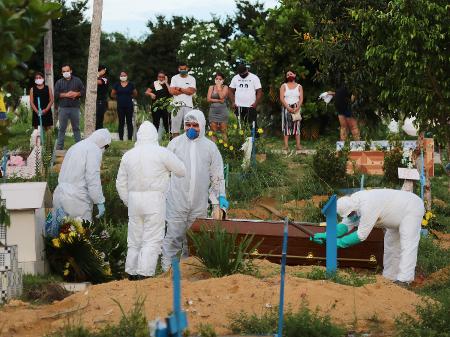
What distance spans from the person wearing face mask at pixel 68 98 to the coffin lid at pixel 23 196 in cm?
814

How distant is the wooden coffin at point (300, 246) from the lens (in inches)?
512

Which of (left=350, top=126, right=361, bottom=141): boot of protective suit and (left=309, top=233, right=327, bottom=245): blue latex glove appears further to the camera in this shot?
(left=350, top=126, right=361, bottom=141): boot of protective suit

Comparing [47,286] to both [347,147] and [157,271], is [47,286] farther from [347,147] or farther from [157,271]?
[347,147]

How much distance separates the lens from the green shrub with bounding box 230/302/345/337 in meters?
9.04

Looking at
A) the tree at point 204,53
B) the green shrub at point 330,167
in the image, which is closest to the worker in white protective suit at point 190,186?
the green shrub at point 330,167

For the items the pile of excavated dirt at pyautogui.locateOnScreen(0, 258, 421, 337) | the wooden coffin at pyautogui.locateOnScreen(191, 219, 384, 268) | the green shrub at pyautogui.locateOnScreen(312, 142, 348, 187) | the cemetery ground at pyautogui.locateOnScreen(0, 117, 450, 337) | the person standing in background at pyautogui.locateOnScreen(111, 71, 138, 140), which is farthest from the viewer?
the person standing in background at pyautogui.locateOnScreen(111, 71, 138, 140)

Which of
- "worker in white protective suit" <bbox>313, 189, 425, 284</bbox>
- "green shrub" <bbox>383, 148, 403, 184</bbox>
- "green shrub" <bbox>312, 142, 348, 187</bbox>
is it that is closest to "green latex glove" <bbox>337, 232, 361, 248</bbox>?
"worker in white protective suit" <bbox>313, 189, 425, 284</bbox>

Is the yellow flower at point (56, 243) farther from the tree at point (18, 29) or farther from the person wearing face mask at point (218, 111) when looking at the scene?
the person wearing face mask at point (218, 111)

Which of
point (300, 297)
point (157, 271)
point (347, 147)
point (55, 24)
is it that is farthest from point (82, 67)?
point (300, 297)

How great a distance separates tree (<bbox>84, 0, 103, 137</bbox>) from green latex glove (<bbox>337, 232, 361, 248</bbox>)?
8.89 metres

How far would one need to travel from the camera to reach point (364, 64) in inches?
772

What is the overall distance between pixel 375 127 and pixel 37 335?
1802 centimetres

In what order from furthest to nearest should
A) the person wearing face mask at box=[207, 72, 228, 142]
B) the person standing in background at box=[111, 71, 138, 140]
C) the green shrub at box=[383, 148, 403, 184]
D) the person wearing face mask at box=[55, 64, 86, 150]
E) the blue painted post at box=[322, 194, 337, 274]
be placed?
1. the person standing in background at box=[111, 71, 138, 140]
2. the person wearing face mask at box=[207, 72, 228, 142]
3. the person wearing face mask at box=[55, 64, 86, 150]
4. the green shrub at box=[383, 148, 403, 184]
5. the blue painted post at box=[322, 194, 337, 274]

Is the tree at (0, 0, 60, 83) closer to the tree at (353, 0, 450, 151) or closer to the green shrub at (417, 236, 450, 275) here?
the green shrub at (417, 236, 450, 275)
